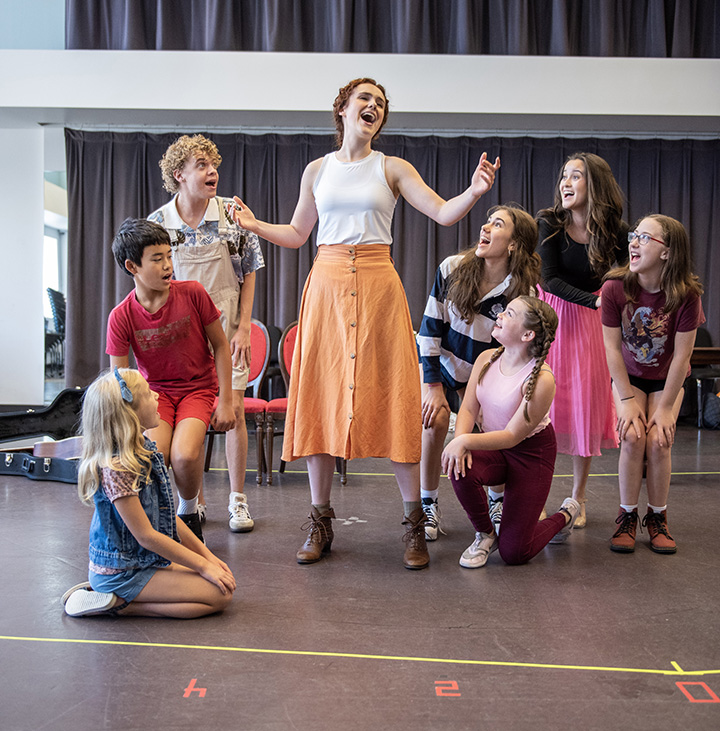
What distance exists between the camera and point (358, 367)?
2664mm

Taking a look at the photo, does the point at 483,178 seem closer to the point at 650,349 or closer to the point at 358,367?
the point at 358,367

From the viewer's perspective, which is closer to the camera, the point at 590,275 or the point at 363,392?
the point at 363,392

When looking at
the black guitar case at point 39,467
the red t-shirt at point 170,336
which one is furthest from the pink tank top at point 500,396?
the black guitar case at point 39,467

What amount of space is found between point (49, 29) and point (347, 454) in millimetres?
6664

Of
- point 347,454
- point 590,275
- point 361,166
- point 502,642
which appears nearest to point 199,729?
point 502,642

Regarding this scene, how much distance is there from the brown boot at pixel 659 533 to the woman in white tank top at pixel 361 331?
2.98 feet

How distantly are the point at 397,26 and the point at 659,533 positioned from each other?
5.81 metres

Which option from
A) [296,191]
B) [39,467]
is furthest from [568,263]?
[296,191]

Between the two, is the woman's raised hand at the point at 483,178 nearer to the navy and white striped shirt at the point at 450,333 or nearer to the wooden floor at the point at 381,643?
the navy and white striped shirt at the point at 450,333

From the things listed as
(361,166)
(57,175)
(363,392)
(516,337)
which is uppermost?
(57,175)

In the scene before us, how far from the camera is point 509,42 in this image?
721 centimetres

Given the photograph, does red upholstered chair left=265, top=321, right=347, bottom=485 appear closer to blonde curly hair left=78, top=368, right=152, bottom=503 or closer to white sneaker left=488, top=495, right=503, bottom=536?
white sneaker left=488, top=495, right=503, bottom=536

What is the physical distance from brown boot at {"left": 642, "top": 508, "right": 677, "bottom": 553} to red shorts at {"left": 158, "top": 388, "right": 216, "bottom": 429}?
1748mm

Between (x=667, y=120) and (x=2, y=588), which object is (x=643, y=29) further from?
(x=2, y=588)
